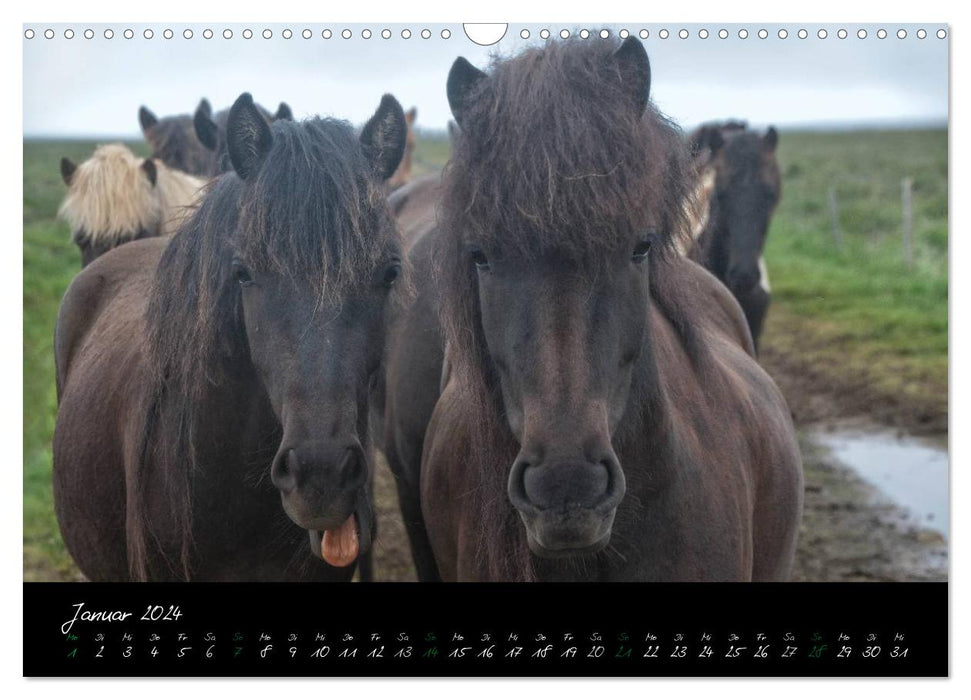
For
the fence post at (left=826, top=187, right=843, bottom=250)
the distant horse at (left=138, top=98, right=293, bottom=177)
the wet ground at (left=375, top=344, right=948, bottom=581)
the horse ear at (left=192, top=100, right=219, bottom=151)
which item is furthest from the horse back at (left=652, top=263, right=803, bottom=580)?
the fence post at (left=826, top=187, right=843, bottom=250)

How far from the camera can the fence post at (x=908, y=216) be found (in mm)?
3961

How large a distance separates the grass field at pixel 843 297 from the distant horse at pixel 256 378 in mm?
250

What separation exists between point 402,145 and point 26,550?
177cm

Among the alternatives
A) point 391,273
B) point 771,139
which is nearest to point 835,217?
point 771,139

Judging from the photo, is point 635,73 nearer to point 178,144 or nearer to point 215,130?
point 215,130

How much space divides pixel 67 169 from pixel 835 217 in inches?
186

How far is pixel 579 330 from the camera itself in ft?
7.59

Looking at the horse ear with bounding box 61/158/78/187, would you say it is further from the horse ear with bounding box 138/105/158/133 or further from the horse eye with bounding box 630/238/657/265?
the horse eye with bounding box 630/238/657/265

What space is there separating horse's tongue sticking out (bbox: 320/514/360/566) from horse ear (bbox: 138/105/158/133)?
1.94 meters

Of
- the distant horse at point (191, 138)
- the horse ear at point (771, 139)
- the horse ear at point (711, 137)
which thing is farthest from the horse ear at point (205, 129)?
the horse ear at point (771, 139)

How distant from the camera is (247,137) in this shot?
111 inches

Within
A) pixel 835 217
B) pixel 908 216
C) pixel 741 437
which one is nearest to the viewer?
pixel 741 437

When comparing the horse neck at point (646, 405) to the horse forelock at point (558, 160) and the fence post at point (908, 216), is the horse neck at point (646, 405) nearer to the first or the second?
the horse forelock at point (558, 160)

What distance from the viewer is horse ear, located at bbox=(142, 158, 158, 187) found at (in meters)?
4.52
